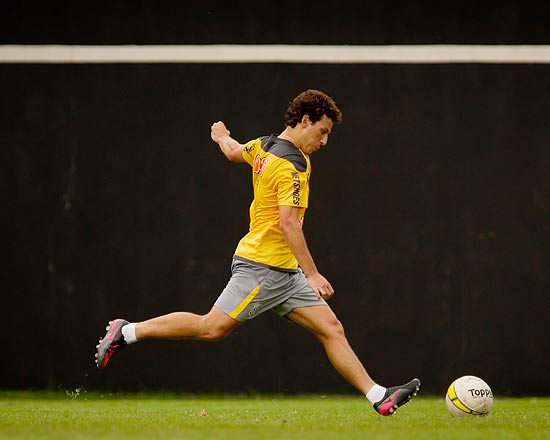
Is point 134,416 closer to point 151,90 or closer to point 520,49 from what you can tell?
point 151,90

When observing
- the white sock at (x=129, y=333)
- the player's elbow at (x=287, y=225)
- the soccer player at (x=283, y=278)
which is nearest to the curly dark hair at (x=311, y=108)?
the soccer player at (x=283, y=278)

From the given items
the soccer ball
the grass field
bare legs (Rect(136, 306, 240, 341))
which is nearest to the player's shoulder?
bare legs (Rect(136, 306, 240, 341))

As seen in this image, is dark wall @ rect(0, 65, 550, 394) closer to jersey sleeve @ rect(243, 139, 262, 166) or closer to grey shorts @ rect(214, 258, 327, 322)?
jersey sleeve @ rect(243, 139, 262, 166)

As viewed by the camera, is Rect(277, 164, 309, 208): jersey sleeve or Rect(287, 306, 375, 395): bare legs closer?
Rect(277, 164, 309, 208): jersey sleeve

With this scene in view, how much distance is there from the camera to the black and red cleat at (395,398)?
Result: 639cm

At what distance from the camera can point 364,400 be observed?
920 cm

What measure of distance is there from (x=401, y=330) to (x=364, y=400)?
0.77 metres

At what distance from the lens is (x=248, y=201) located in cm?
962

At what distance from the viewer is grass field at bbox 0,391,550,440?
5.56m

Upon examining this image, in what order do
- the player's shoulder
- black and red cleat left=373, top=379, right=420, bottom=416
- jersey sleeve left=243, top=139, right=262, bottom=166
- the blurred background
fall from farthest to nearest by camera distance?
1. the blurred background
2. jersey sleeve left=243, top=139, right=262, bottom=166
3. the player's shoulder
4. black and red cleat left=373, top=379, right=420, bottom=416
